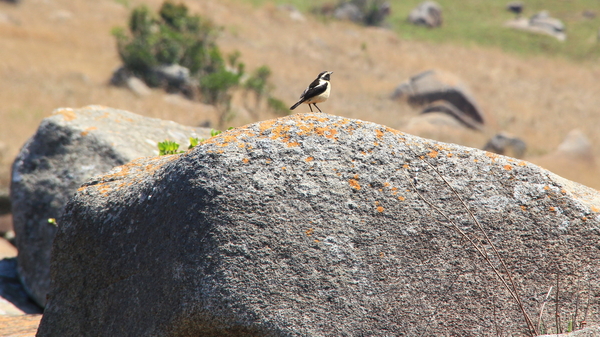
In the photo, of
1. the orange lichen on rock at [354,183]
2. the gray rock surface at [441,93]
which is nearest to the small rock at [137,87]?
the gray rock surface at [441,93]

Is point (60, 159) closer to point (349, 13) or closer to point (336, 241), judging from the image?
point (336, 241)

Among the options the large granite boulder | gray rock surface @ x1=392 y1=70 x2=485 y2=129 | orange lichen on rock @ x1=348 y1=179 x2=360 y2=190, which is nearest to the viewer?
the large granite boulder

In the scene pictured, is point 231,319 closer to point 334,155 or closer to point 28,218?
point 334,155

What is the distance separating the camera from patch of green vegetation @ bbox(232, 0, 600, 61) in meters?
49.2

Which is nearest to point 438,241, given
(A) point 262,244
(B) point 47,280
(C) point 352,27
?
(A) point 262,244

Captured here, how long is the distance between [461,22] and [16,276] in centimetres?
5702

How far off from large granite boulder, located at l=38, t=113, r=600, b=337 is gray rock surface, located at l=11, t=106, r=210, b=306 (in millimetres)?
3447

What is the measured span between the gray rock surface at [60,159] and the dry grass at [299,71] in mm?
7891

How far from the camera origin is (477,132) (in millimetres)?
26906

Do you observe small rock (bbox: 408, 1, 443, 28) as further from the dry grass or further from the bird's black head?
the bird's black head

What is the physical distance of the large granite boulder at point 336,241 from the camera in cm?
→ 353

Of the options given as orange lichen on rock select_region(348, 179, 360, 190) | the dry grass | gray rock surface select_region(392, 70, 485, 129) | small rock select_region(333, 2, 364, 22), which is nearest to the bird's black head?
orange lichen on rock select_region(348, 179, 360, 190)

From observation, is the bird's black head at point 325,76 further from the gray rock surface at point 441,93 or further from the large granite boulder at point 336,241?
the gray rock surface at point 441,93

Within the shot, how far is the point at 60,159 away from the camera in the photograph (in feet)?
25.0
